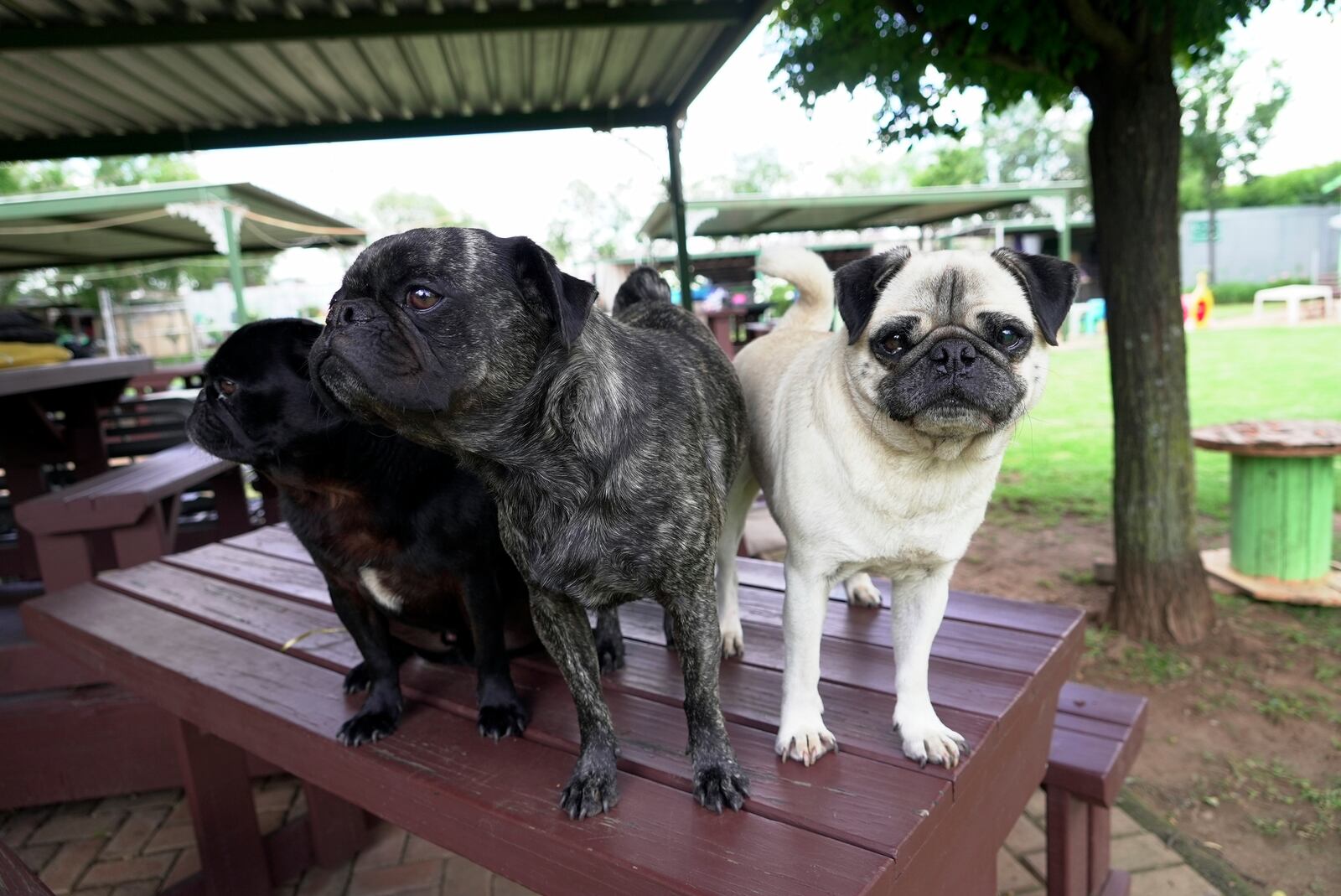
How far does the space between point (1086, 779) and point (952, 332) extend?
5.21 feet

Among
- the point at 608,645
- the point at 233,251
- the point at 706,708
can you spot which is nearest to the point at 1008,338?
the point at 706,708

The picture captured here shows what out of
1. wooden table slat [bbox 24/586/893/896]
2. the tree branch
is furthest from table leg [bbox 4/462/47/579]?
the tree branch

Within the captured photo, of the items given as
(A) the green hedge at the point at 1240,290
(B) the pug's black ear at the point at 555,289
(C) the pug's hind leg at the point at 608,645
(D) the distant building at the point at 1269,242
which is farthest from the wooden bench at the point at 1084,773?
(D) the distant building at the point at 1269,242

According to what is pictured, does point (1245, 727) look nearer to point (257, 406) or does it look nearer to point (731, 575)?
point (731, 575)

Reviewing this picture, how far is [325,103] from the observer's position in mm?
4582

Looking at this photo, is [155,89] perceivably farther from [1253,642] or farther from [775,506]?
[1253,642]

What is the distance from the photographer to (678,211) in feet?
16.7

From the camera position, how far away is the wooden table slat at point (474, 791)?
142 cm

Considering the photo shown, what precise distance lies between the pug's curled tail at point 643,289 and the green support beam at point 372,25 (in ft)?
5.87

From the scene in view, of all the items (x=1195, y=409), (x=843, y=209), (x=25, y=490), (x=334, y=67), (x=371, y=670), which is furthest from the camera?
(x=843, y=209)

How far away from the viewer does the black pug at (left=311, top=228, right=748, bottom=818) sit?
1336 millimetres

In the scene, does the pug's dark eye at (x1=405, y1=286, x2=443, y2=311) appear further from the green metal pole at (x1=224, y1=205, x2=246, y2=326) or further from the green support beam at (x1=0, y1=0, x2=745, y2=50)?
the green metal pole at (x1=224, y1=205, x2=246, y2=326)

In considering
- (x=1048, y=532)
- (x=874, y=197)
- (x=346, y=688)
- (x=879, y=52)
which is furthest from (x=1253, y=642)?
(x=874, y=197)

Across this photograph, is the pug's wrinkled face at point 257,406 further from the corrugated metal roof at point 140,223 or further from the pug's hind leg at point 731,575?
the corrugated metal roof at point 140,223
